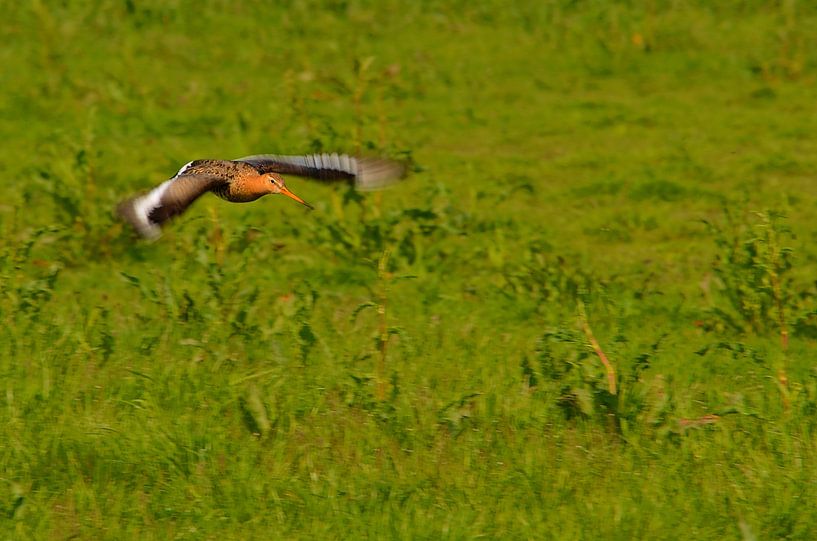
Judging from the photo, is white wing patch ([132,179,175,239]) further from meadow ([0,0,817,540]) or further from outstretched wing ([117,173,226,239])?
meadow ([0,0,817,540])

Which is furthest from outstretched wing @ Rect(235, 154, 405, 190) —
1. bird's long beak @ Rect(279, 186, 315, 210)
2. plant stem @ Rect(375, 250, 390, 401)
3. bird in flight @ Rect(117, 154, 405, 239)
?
plant stem @ Rect(375, 250, 390, 401)

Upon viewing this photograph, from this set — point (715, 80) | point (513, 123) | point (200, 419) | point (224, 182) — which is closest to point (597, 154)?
point (513, 123)

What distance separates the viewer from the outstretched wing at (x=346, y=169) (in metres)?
5.76

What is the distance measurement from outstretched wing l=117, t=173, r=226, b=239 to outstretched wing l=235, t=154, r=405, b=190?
531 millimetres

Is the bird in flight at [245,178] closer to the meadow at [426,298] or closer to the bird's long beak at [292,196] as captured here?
the bird's long beak at [292,196]

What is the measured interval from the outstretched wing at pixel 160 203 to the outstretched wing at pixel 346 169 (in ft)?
1.74

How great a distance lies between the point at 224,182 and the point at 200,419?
1.13 meters

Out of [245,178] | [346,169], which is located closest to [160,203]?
[245,178]

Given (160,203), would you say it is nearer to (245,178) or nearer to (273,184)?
(245,178)

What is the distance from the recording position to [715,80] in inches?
466

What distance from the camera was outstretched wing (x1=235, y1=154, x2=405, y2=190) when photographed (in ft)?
18.9

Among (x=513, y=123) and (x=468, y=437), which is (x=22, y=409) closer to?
(x=468, y=437)

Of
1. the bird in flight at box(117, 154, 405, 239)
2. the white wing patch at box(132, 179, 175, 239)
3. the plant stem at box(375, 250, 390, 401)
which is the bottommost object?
the plant stem at box(375, 250, 390, 401)

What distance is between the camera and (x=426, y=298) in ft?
22.8
